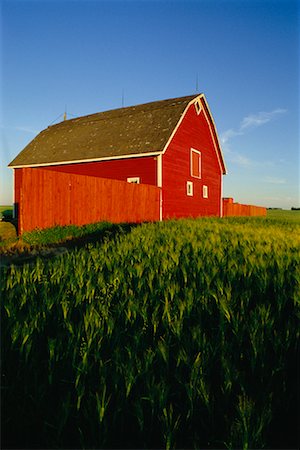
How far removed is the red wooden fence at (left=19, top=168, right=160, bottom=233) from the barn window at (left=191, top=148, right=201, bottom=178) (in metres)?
5.43

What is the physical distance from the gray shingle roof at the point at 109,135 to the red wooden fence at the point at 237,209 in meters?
11.2

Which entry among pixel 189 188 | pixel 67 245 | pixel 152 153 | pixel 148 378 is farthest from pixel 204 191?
pixel 148 378

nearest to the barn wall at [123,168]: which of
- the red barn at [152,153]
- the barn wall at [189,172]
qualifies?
the red barn at [152,153]

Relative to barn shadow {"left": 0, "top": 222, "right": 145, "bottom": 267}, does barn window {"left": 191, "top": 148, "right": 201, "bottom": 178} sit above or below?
above

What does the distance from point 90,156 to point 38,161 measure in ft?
15.6

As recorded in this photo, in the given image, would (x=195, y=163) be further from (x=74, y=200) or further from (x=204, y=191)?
(x=74, y=200)

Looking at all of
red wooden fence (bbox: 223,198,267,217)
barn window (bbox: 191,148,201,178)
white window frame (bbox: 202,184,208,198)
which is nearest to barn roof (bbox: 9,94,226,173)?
barn window (bbox: 191,148,201,178)

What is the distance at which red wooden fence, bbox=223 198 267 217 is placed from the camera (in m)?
29.7

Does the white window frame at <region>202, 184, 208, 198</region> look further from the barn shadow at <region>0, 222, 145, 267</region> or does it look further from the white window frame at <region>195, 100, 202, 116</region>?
the barn shadow at <region>0, 222, 145, 267</region>

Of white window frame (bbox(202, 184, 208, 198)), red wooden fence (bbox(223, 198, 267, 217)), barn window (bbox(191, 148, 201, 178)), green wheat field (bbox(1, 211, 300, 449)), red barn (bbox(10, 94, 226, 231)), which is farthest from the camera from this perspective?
red wooden fence (bbox(223, 198, 267, 217))

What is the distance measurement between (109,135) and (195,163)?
5908 mm

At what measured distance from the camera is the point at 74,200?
12.9m

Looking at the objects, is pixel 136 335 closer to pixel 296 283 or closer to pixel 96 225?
pixel 296 283

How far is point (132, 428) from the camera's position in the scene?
5.10 ft
